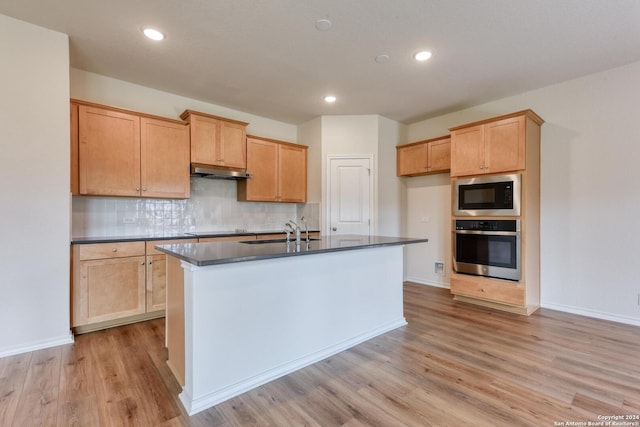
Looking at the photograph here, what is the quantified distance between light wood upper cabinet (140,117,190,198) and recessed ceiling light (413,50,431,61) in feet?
8.94

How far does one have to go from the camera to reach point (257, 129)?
4742 millimetres

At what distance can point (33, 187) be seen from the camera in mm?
2469

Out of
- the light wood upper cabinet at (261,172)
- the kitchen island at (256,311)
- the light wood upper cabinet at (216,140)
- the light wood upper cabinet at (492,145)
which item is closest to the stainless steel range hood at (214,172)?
the light wood upper cabinet at (216,140)

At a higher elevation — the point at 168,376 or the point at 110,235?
the point at 110,235

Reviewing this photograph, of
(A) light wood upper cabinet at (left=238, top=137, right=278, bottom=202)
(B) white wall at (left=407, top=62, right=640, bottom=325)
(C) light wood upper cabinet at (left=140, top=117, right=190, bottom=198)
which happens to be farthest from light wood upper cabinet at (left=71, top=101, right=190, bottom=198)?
(B) white wall at (left=407, top=62, right=640, bottom=325)

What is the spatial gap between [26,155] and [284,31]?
2353mm

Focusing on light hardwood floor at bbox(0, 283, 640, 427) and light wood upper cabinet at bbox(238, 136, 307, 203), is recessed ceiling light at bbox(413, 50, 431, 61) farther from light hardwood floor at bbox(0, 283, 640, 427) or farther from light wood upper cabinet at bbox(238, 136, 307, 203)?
light hardwood floor at bbox(0, 283, 640, 427)

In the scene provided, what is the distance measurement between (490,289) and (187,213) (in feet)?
12.8

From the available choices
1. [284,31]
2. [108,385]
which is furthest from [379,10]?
[108,385]

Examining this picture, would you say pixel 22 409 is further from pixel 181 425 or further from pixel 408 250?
pixel 408 250

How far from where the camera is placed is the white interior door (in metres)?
4.61

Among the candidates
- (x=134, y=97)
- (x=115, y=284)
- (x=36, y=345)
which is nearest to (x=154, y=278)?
(x=115, y=284)

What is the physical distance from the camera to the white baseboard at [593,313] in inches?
120

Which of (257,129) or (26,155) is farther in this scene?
(257,129)
